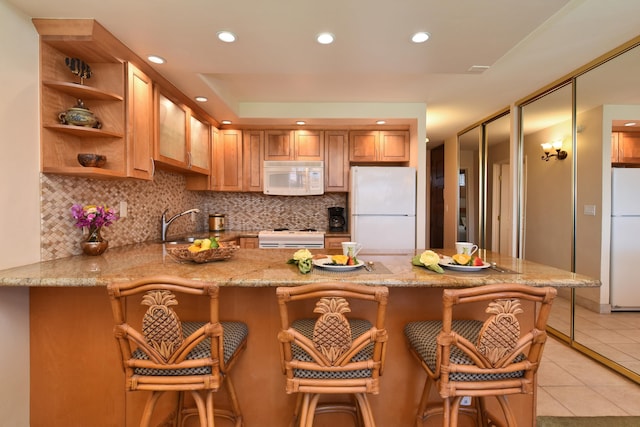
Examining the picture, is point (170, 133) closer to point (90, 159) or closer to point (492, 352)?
point (90, 159)

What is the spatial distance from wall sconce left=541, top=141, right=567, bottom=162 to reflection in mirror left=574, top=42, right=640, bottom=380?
190mm

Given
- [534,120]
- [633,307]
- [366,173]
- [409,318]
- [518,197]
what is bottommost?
[633,307]

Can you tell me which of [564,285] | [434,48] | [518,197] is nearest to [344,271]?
[564,285]

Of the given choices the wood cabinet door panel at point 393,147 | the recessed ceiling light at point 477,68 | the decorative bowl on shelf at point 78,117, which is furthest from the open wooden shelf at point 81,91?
the wood cabinet door panel at point 393,147

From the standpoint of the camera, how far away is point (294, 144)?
12.5 feet

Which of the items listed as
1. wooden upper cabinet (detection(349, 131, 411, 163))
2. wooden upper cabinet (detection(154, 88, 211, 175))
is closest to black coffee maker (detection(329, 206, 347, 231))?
wooden upper cabinet (detection(349, 131, 411, 163))

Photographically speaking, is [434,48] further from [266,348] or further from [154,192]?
[154,192]

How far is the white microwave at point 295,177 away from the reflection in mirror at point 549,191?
7.40 feet

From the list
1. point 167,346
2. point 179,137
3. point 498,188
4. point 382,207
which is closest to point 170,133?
point 179,137

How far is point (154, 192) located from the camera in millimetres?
2908

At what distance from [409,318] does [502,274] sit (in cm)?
49

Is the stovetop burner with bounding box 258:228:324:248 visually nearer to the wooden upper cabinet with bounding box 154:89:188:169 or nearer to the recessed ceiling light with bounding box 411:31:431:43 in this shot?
the wooden upper cabinet with bounding box 154:89:188:169

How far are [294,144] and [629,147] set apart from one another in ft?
9.91

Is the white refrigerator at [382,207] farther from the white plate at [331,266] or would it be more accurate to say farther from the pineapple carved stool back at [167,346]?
the pineapple carved stool back at [167,346]
